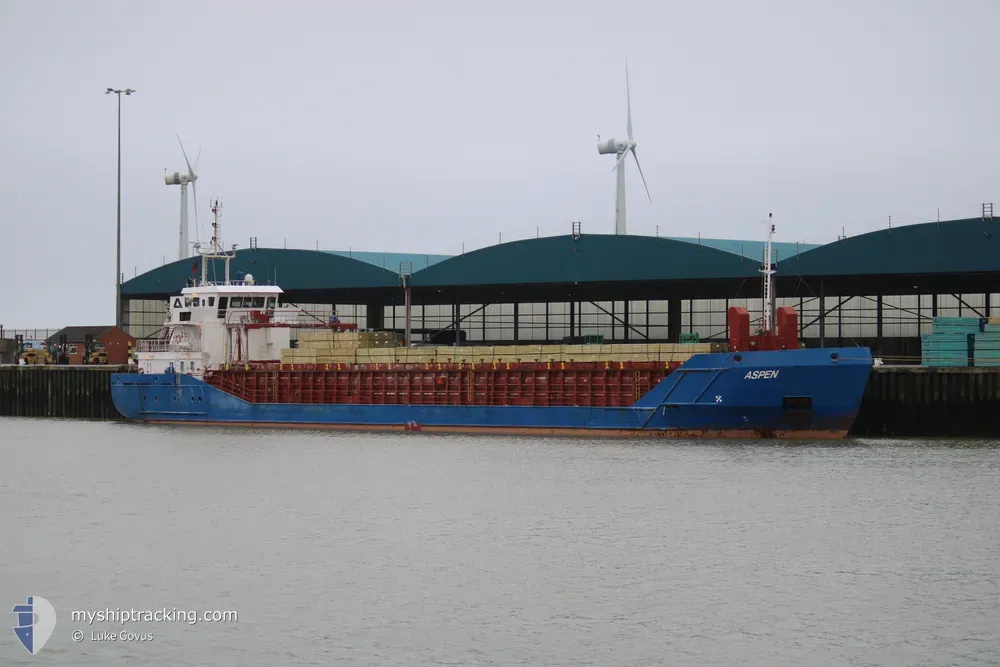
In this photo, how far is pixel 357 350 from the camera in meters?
56.0

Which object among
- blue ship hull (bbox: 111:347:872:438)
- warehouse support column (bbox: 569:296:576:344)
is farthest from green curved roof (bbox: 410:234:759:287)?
blue ship hull (bbox: 111:347:872:438)

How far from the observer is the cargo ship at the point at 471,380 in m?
44.8

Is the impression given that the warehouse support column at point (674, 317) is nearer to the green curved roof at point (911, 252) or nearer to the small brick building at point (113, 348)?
the green curved roof at point (911, 252)

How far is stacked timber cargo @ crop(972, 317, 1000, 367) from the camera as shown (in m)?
49.6

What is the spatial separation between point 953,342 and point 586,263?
17.3 meters

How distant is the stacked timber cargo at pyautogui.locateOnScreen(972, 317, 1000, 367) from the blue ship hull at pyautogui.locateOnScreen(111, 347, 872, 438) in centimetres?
807

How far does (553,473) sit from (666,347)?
11.7 metres

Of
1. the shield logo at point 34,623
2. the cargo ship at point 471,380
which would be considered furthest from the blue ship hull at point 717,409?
the shield logo at point 34,623

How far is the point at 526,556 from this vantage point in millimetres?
26859

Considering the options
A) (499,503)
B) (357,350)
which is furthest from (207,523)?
(357,350)

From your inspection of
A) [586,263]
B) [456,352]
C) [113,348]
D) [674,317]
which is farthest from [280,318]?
[674,317]

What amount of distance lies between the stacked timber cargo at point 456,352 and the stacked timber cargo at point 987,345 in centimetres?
1001

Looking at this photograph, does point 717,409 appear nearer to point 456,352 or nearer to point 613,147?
point 456,352

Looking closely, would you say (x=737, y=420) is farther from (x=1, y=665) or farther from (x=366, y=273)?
(x=1, y=665)
